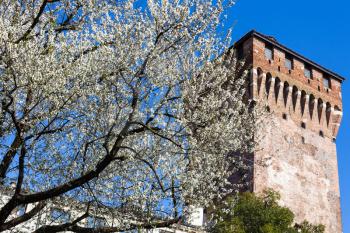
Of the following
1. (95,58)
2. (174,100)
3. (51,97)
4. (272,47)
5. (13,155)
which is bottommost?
(13,155)

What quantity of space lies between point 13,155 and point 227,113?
594 centimetres

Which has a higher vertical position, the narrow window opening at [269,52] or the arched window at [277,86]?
the narrow window opening at [269,52]

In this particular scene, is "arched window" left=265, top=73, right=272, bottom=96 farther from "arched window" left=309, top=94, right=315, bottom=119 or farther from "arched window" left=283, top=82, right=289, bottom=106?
"arched window" left=309, top=94, right=315, bottom=119

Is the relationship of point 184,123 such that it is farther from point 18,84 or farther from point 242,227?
point 242,227

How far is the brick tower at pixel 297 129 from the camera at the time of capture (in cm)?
3178

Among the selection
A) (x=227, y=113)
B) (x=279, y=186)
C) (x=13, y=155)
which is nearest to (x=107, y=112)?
(x=13, y=155)

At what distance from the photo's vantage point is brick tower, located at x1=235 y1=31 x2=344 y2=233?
1251 inches

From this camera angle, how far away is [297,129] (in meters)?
34.3

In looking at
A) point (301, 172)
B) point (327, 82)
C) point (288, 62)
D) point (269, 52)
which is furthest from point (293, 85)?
point (301, 172)

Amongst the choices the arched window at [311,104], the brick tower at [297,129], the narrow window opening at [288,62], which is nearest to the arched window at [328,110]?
the brick tower at [297,129]

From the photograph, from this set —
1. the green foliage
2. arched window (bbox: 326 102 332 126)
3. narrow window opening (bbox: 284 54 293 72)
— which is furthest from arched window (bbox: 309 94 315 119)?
the green foliage

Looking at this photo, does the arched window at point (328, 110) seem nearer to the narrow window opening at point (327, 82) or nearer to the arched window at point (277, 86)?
the narrow window opening at point (327, 82)

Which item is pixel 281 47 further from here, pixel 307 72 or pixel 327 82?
pixel 327 82

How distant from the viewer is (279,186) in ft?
102
